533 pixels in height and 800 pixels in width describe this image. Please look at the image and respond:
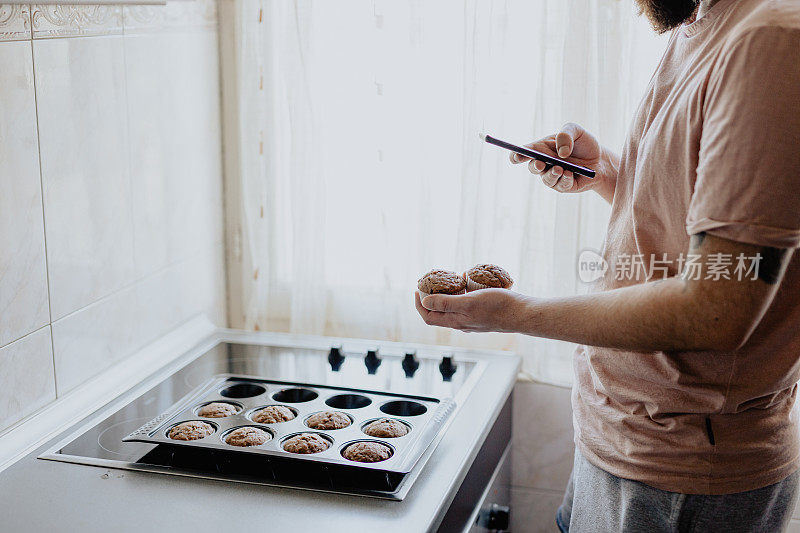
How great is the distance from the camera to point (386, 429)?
1.37 m

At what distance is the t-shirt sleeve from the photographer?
85cm

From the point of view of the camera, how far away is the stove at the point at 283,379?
1.26m

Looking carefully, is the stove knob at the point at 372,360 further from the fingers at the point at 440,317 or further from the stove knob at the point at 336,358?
the fingers at the point at 440,317

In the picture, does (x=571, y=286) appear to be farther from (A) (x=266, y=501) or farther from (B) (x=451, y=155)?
(A) (x=266, y=501)

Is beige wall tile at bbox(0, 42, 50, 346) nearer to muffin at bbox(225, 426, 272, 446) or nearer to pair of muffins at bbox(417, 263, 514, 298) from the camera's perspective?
muffin at bbox(225, 426, 272, 446)

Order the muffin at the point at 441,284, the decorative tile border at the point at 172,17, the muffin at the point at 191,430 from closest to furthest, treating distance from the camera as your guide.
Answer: the muffin at the point at 441,284 < the muffin at the point at 191,430 < the decorative tile border at the point at 172,17

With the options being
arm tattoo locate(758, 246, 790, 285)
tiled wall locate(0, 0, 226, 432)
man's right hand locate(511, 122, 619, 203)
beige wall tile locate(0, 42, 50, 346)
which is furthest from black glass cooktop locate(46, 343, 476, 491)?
arm tattoo locate(758, 246, 790, 285)

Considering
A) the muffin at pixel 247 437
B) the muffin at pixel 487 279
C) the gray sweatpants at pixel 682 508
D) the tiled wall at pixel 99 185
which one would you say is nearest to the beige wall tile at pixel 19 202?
the tiled wall at pixel 99 185

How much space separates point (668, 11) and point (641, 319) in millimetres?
386

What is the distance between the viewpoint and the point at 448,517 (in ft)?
4.15

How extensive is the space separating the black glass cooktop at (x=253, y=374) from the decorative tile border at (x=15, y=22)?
0.62 m

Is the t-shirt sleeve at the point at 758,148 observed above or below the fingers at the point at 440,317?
above

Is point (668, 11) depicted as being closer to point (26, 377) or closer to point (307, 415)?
point (307, 415)

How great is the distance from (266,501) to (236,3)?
1.10m
